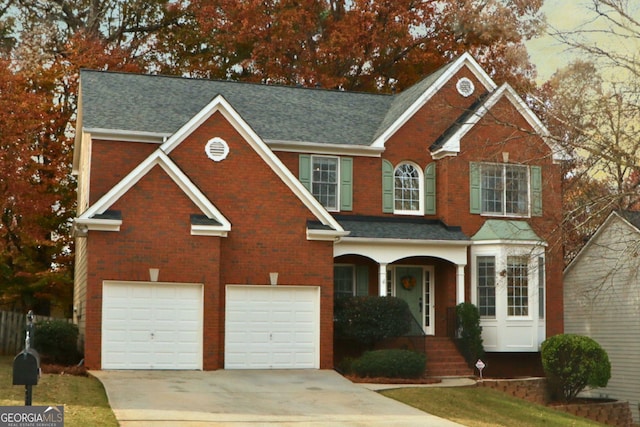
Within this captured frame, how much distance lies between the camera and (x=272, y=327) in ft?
83.0

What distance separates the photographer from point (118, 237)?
23.6 meters

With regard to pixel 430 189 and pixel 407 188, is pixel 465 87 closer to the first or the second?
pixel 430 189

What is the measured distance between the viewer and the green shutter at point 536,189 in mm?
30219

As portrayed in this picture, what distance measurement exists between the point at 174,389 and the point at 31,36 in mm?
23170

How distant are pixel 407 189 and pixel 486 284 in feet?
12.5

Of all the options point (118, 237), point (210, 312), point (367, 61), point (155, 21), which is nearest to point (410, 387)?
point (210, 312)

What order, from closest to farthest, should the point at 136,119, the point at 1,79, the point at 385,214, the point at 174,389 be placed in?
the point at 174,389
the point at 136,119
the point at 385,214
the point at 1,79

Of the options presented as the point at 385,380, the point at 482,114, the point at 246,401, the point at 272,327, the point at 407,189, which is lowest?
the point at 246,401

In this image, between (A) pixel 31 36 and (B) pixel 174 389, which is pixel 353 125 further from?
(A) pixel 31 36

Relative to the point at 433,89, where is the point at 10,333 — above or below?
below

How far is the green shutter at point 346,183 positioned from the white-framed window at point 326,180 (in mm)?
120

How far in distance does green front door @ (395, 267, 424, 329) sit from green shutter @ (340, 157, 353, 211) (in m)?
2.58

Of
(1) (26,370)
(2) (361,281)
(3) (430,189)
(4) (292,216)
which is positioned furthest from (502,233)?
(1) (26,370)

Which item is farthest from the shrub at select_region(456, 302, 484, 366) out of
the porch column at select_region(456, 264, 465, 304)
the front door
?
the front door
